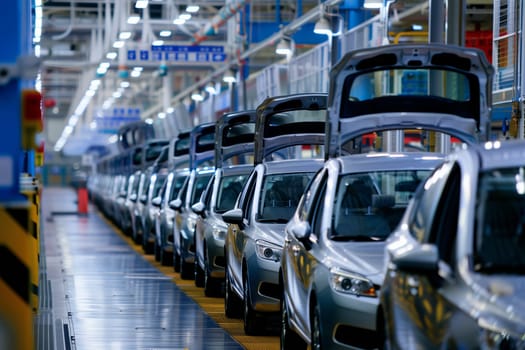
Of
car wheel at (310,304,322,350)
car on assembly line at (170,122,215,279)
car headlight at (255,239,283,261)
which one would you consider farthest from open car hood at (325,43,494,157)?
car on assembly line at (170,122,215,279)

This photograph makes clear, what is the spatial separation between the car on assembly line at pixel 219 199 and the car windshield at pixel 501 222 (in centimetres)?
1118

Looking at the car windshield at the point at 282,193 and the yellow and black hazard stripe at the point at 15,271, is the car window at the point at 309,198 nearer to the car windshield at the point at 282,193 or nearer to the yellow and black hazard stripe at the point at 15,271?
the car windshield at the point at 282,193

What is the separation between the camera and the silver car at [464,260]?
6012 millimetres

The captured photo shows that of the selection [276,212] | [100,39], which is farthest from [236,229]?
[100,39]

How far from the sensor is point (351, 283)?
9.51 m

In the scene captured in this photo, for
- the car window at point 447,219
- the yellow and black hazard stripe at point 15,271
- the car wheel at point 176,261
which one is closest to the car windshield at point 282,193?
the car window at point 447,219

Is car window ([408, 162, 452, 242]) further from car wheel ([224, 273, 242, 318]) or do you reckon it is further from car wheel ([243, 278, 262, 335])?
car wheel ([224, 273, 242, 318])

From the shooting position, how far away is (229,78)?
3969 centimetres

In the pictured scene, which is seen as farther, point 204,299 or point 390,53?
point 204,299

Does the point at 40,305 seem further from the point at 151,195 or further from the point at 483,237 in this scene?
the point at 151,195

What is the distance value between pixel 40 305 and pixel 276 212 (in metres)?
2.95

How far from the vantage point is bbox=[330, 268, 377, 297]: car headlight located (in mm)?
9378

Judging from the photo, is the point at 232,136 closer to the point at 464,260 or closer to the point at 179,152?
the point at 179,152

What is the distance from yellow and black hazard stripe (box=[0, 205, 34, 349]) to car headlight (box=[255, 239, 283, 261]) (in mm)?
7330
